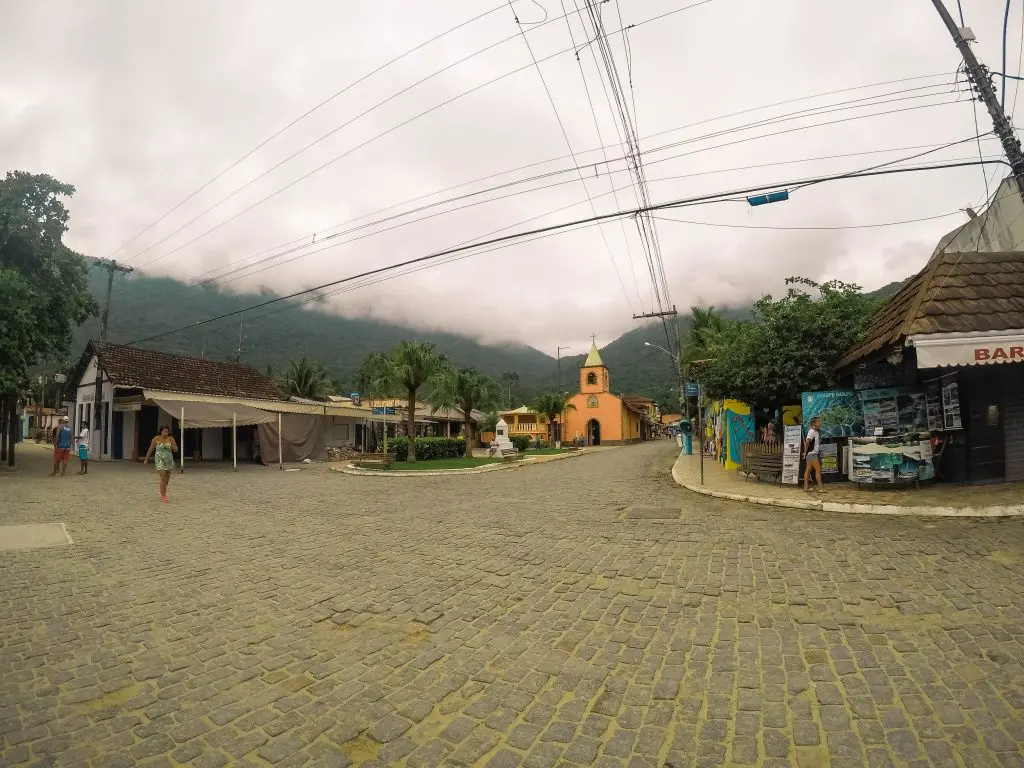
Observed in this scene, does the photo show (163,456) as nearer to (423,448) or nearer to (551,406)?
(423,448)

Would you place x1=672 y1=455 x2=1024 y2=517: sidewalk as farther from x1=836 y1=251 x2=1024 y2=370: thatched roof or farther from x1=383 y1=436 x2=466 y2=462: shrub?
x1=383 y1=436 x2=466 y2=462: shrub

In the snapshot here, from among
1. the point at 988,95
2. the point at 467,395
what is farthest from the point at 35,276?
the point at 988,95

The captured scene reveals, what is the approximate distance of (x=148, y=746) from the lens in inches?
106

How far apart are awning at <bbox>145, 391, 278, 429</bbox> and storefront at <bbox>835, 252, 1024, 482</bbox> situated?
21838 mm

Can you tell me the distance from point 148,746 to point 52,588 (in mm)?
3783

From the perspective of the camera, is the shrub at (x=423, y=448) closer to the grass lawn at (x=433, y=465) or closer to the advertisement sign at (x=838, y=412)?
the grass lawn at (x=433, y=465)

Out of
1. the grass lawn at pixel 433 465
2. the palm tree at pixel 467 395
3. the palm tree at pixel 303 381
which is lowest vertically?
the grass lawn at pixel 433 465

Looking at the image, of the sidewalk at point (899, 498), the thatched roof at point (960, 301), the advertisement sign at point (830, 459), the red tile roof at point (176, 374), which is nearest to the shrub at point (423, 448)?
the red tile roof at point (176, 374)

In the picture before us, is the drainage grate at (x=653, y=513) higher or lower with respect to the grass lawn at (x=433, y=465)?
higher

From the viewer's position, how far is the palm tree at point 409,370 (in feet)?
86.5

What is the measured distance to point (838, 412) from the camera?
1177cm

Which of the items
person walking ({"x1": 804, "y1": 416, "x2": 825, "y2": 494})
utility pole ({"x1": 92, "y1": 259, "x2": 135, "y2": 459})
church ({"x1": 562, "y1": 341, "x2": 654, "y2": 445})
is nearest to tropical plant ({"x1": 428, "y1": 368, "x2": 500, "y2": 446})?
utility pole ({"x1": 92, "y1": 259, "x2": 135, "y2": 459})

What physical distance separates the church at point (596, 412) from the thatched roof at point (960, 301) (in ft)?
168

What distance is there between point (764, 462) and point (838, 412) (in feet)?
6.92
